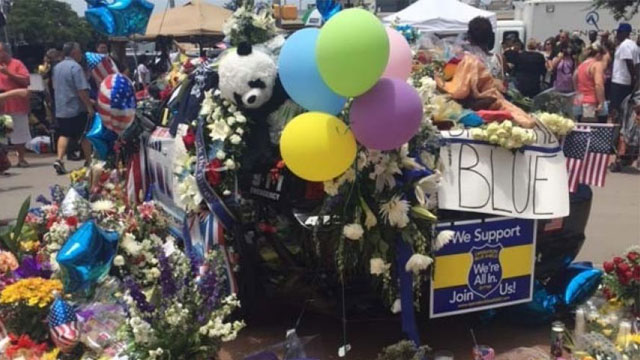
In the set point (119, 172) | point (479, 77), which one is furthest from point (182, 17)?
point (479, 77)

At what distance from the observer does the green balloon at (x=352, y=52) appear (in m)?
3.09

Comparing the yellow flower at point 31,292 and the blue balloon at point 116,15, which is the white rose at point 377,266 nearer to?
the yellow flower at point 31,292

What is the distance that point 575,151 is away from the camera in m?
4.21

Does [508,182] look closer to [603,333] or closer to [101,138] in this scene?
[603,333]

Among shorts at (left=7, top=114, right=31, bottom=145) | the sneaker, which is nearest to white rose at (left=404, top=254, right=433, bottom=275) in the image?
the sneaker

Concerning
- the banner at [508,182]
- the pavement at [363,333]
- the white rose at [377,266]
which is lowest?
the pavement at [363,333]

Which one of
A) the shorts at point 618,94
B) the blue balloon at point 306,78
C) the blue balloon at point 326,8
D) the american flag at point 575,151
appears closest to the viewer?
the blue balloon at point 306,78

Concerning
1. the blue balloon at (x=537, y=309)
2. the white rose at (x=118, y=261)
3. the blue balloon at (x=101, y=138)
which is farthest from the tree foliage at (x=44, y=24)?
the blue balloon at (x=537, y=309)

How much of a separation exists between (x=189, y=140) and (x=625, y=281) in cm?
267

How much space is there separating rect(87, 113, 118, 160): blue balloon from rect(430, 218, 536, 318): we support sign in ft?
10.7

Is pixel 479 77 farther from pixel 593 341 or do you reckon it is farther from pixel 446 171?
pixel 593 341

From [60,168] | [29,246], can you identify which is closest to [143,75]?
[60,168]

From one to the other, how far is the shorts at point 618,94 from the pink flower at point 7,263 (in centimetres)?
894

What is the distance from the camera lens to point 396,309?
145 inches
